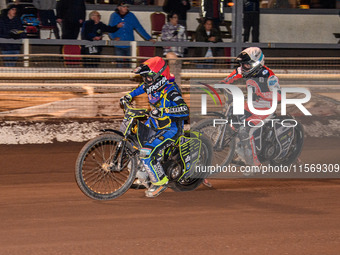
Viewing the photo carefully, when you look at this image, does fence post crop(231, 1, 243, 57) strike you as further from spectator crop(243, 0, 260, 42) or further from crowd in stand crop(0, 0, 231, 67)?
spectator crop(243, 0, 260, 42)

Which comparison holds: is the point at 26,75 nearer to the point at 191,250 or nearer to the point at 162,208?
the point at 162,208

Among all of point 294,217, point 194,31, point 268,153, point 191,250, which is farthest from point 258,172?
point 194,31

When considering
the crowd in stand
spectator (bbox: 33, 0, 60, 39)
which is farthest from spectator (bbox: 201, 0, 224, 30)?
spectator (bbox: 33, 0, 60, 39)

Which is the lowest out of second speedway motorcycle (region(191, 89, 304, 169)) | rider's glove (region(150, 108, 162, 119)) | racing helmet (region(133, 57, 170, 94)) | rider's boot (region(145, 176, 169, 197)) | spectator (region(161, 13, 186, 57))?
rider's boot (region(145, 176, 169, 197))

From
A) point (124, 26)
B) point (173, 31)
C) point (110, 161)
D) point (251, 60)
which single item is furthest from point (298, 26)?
point (110, 161)

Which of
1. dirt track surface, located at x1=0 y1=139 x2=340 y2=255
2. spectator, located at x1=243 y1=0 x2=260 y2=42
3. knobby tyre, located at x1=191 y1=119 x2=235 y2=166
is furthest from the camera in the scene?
spectator, located at x1=243 y1=0 x2=260 y2=42

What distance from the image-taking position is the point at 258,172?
873 centimetres

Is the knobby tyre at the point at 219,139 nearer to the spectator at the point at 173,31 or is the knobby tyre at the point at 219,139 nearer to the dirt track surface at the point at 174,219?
the dirt track surface at the point at 174,219

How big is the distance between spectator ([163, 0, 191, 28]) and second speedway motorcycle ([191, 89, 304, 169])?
5.92m

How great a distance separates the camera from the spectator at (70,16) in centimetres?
1337

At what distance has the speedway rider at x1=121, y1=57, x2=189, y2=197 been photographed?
23.2 feet

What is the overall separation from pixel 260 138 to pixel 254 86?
663mm

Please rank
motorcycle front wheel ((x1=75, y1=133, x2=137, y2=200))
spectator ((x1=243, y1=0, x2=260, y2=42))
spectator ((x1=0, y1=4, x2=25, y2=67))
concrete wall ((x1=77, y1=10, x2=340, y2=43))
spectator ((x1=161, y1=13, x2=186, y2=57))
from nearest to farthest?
1. motorcycle front wheel ((x1=75, y1=133, x2=137, y2=200))
2. spectator ((x1=0, y1=4, x2=25, y2=67))
3. spectator ((x1=161, y1=13, x2=186, y2=57))
4. spectator ((x1=243, y1=0, x2=260, y2=42))
5. concrete wall ((x1=77, y1=10, x2=340, y2=43))

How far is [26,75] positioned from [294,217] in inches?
265
